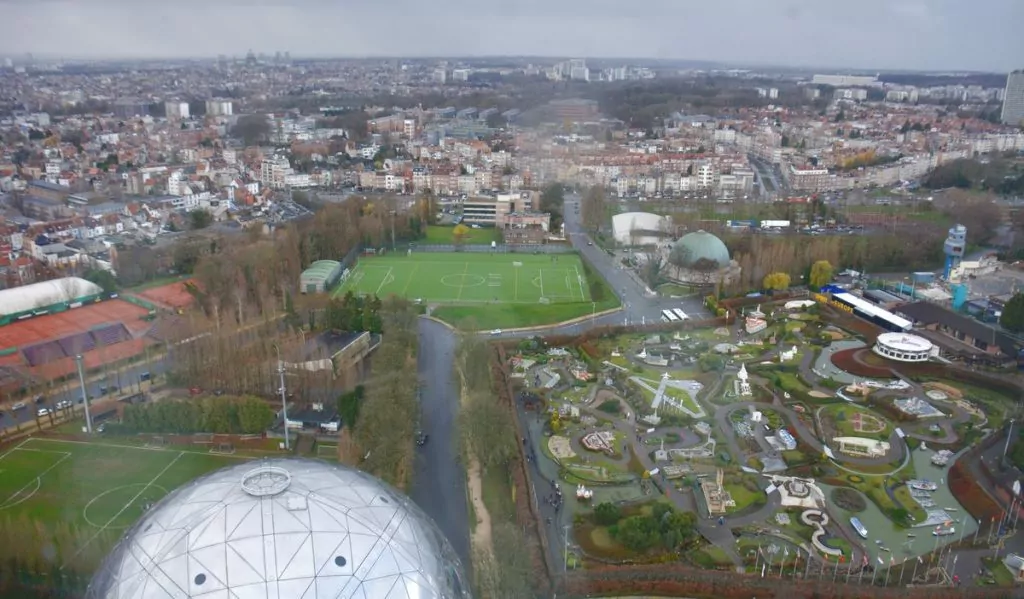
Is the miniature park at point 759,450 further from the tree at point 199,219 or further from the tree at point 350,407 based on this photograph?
the tree at point 199,219

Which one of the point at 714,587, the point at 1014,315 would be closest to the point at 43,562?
the point at 714,587

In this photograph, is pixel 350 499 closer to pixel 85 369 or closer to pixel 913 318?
pixel 85 369

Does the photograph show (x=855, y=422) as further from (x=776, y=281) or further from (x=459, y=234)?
(x=459, y=234)

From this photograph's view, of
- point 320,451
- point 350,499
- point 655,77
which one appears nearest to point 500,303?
point 320,451

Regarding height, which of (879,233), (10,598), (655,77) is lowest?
(10,598)

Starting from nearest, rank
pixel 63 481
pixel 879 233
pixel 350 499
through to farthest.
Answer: pixel 350 499, pixel 63 481, pixel 879 233

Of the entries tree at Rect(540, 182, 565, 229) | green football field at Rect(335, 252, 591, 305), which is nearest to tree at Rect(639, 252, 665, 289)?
green football field at Rect(335, 252, 591, 305)
